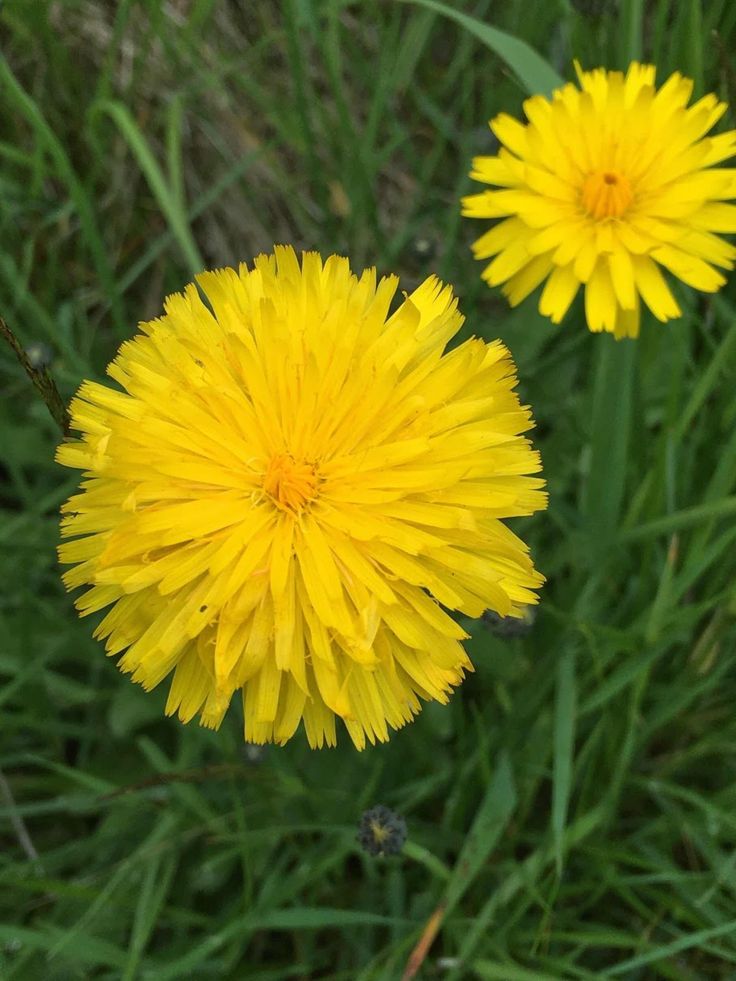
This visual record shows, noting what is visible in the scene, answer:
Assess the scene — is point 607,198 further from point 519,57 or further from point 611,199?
point 519,57

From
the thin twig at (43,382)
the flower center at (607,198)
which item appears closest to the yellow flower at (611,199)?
the flower center at (607,198)

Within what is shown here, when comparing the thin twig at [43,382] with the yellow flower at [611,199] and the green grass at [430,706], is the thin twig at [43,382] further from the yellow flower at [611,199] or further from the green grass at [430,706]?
the yellow flower at [611,199]

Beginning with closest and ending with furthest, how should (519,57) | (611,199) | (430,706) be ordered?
(611,199) → (519,57) → (430,706)

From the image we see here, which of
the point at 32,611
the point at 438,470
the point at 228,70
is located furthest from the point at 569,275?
the point at 32,611

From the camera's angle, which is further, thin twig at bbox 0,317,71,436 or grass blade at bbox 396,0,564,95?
grass blade at bbox 396,0,564,95

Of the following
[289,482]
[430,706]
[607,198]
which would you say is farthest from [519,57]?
[430,706]

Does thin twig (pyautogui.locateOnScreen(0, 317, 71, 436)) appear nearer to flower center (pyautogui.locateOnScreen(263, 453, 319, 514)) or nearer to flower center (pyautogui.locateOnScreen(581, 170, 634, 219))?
flower center (pyautogui.locateOnScreen(263, 453, 319, 514))

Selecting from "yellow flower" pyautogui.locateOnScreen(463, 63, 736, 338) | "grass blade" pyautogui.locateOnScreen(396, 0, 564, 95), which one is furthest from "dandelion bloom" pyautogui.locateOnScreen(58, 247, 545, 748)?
"grass blade" pyautogui.locateOnScreen(396, 0, 564, 95)
